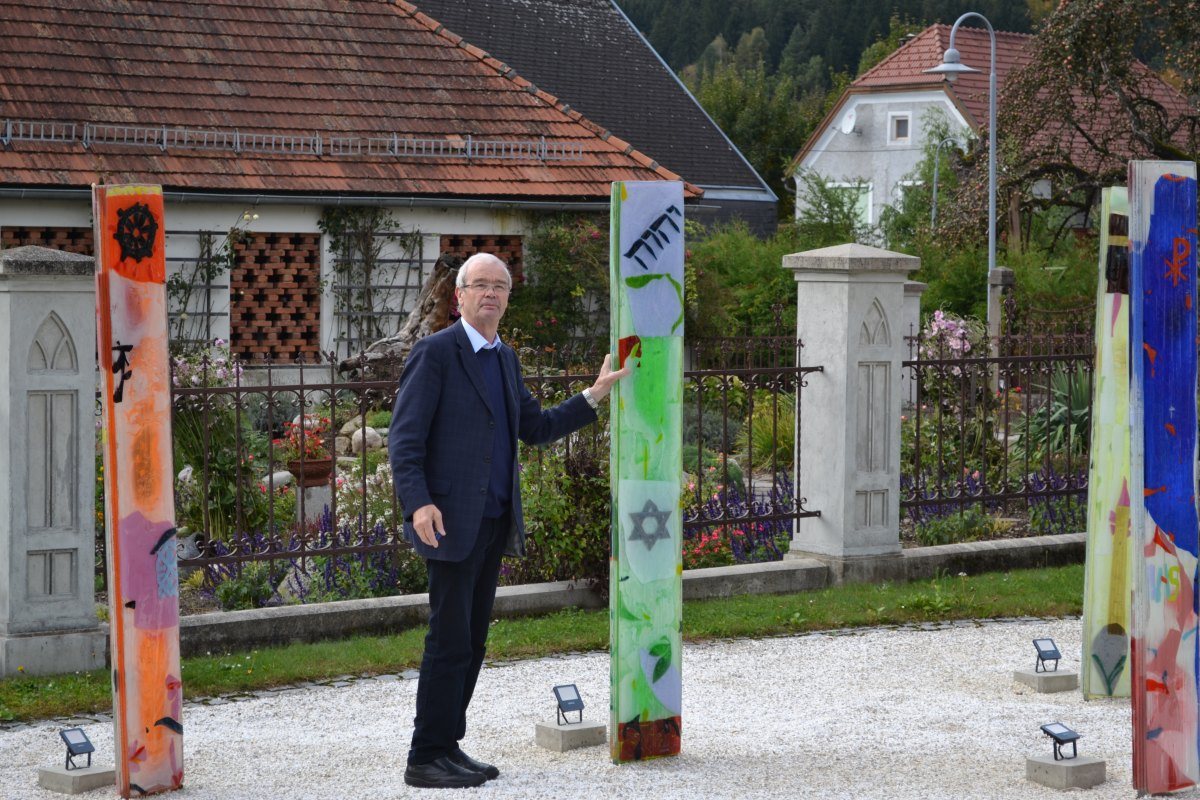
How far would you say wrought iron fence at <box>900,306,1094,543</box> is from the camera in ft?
34.5

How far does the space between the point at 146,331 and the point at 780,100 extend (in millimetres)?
49180

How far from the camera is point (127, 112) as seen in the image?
17531 millimetres

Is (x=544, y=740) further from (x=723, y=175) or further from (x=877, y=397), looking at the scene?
(x=723, y=175)

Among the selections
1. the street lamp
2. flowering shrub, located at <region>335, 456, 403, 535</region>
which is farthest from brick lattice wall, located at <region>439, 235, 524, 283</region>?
flowering shrub, located at <region>335, 456, 403, 535</region>

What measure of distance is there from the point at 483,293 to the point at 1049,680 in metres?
3.15

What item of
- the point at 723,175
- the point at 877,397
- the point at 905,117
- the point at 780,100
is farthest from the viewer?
the point at 780,100

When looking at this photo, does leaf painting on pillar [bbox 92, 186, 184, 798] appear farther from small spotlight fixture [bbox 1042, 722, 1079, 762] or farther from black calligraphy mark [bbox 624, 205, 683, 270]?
small spotlight fixture [bbox 1042, 722, 1079, 762]

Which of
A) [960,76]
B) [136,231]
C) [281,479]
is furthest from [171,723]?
[960,76]

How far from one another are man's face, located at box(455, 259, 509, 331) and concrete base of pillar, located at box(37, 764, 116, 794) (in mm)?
1865

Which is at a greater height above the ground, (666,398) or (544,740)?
(666,398)

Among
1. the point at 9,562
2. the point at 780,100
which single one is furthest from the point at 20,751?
the point at 780,100

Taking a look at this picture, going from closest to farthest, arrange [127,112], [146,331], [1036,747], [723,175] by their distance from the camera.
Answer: [146,331] < [1036,747] < [127,112] < [723,175]

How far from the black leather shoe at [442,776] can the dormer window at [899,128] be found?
39.4m

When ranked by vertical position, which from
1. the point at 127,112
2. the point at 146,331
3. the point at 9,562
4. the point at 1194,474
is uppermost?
the point at 127,112
